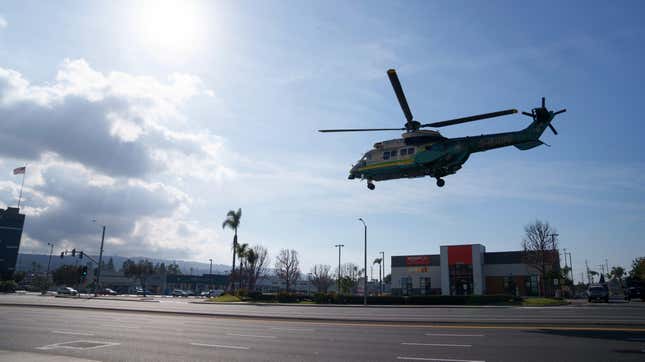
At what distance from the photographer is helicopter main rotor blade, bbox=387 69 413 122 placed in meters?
19.2

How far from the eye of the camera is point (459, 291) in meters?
65.7

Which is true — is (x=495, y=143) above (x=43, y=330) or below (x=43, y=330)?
above

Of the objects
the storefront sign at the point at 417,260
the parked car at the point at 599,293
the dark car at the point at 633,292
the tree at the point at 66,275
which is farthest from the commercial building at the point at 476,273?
the tree at the point at 66,275

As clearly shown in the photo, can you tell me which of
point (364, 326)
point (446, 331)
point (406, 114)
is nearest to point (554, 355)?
point (446, 331)

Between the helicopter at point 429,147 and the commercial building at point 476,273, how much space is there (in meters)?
41.8

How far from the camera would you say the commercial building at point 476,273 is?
6378 centimetres

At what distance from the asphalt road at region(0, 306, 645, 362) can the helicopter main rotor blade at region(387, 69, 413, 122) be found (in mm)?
10192

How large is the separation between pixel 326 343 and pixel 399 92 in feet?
39.7

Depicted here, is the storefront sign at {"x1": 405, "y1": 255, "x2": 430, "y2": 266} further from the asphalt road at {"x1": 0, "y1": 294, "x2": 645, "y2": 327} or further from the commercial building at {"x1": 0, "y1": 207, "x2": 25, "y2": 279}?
the commercial building at {"x1": 0, "y1": 207, "x2": 25, "y2": 279}

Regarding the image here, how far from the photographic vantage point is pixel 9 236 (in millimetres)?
145625

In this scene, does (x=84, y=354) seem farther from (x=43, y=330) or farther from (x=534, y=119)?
(x=534, y=119)

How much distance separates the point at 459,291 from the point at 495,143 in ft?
153

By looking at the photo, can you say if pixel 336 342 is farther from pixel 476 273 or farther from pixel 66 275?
pixel 66 275

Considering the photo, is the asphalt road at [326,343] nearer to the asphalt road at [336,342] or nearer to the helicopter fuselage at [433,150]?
the asphalt road at [336,342]
